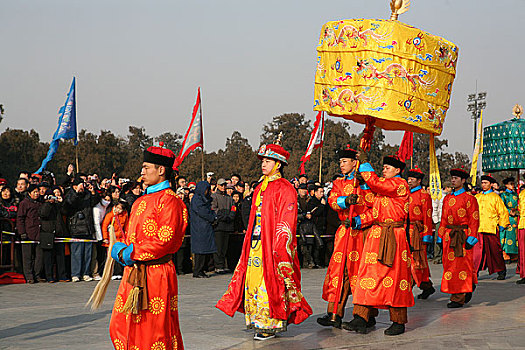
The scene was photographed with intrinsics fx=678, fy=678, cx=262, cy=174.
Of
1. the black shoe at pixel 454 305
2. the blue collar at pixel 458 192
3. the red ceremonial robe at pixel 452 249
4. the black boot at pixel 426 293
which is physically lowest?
the black shoe at pixel 454 305

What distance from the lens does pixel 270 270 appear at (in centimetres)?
724

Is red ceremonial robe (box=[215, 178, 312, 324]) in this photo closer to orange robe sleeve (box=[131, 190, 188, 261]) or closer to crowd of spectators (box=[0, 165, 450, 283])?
orange robe sleeve (box=[131, 190, 188, 261])

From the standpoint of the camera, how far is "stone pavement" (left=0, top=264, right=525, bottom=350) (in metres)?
7.18

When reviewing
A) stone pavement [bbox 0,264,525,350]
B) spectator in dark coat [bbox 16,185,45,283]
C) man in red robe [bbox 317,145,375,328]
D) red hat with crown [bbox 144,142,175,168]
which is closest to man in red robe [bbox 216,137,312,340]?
stone pavement [bbox 0,264,525,350]

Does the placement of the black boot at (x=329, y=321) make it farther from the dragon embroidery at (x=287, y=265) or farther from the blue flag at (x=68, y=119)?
the blue flag at (x=68, y=119)

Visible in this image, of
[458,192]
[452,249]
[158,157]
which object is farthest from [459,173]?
[158,157]

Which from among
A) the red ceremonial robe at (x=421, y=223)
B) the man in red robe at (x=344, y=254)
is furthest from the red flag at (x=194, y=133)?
the man in red robe at (x=344, y=254)

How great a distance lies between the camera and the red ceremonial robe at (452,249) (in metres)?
10.1

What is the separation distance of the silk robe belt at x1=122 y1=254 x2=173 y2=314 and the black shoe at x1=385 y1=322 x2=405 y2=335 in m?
3.71

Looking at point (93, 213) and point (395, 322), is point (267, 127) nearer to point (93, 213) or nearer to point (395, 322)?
point (93, 213)

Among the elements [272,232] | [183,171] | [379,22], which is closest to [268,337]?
[272,232]

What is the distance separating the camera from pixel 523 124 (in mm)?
11719

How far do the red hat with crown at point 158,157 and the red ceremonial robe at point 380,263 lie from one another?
296 centimetres

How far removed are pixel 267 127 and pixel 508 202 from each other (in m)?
42.2
